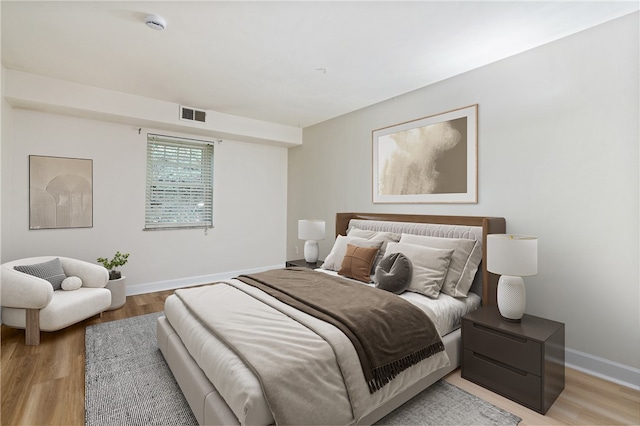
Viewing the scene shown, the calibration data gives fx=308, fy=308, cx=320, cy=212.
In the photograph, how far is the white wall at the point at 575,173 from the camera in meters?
2.20

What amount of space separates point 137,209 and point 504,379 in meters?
4.47

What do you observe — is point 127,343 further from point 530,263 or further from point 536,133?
point 536,133

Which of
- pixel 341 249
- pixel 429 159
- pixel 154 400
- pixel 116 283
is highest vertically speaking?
pixel 429 159

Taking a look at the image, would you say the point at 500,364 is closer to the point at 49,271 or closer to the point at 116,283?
the point at 116,283

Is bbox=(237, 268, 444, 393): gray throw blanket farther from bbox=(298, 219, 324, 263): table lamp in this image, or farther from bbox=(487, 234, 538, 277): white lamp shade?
bbox=(298, 219, 324, 263): table lamp

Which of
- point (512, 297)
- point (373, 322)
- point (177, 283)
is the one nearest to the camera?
point (373, 322)

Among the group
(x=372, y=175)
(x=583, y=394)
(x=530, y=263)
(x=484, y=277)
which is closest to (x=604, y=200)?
(x=530, y=263)

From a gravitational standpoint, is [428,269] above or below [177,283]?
above

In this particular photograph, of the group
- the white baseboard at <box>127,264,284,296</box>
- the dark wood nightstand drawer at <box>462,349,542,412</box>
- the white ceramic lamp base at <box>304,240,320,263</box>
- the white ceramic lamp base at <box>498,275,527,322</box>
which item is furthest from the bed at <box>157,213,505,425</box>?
the white baseboard at <box>127,264,284,296</box>

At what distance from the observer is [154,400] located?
1.99 metres

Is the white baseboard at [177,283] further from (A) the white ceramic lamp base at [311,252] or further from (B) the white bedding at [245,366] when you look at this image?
(B) the white bedding at [245,366]

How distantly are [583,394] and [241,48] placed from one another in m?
3.68

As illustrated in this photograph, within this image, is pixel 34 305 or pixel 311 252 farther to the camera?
pixel 311 252

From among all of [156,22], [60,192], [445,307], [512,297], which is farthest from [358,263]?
[60,192]
